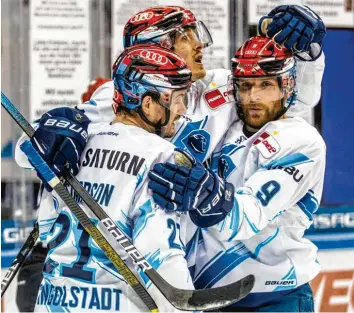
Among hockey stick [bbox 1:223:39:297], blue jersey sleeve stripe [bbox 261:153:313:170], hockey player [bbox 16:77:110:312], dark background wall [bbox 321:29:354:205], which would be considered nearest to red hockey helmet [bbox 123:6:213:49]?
blue jersey sleeve stripe [bbox 261:153:313:170]

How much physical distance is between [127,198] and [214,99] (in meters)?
0.45

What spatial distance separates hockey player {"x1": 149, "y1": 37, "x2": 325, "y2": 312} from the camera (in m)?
1.62

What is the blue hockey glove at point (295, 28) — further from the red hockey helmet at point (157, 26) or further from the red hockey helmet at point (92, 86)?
the red hockey helmet at point (92, 86)

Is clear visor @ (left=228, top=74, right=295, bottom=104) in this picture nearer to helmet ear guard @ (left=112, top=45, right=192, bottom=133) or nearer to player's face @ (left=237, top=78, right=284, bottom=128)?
player's face @ (left=237, top=78, right=284, bottom=128)

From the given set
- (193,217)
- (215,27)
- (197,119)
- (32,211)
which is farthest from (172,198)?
(215,27)

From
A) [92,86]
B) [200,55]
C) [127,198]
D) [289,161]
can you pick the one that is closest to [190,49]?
[200,55]

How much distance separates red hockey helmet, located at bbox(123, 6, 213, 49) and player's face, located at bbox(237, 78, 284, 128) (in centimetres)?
18

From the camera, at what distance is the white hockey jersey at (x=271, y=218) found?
1.63 metres

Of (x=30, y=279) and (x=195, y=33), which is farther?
(x=30, y=279)

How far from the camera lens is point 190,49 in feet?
5.89

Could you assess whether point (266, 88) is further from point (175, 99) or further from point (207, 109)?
point (175, 99)

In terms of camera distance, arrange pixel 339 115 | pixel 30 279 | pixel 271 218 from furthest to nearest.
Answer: pixel 339 115 < pixel 30 279 < pixel 271 218

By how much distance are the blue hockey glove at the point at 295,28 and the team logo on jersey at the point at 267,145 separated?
194 mm

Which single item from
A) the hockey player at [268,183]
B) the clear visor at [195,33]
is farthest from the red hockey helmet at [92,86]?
the hockey player at [268,183]
